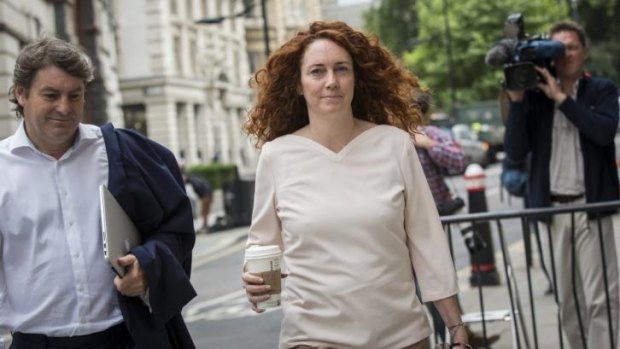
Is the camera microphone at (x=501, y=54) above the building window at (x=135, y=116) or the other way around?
above

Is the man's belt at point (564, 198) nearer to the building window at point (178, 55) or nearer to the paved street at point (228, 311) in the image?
the paved street at point (228, 311)

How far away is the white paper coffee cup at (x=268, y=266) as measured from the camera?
304 cm

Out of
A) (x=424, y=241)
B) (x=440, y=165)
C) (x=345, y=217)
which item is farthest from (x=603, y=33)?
(x=345, y=217)

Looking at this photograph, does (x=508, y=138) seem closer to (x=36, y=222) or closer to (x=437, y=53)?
(x=36, y=222)

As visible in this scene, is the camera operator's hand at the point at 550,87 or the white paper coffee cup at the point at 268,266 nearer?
the white paper coffee cup at the point at 268,266

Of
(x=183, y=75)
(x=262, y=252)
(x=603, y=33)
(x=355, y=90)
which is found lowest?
(x=262, y=252)

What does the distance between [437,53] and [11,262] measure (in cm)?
6184

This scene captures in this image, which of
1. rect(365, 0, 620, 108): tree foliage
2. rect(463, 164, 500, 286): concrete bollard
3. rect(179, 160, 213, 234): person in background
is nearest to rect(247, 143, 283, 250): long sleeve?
rect(463, 164, 500, 286): concrete bollard

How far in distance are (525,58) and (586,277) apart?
1222mm

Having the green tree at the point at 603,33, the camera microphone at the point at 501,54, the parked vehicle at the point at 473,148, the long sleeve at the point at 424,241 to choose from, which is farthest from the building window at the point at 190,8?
the long sleeve at the point at 424,241

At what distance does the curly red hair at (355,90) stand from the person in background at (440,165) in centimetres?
280

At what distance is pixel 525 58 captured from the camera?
5.38 metres

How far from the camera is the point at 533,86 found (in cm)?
534

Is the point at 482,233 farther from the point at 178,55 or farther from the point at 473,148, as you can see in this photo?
the point at 178,55
